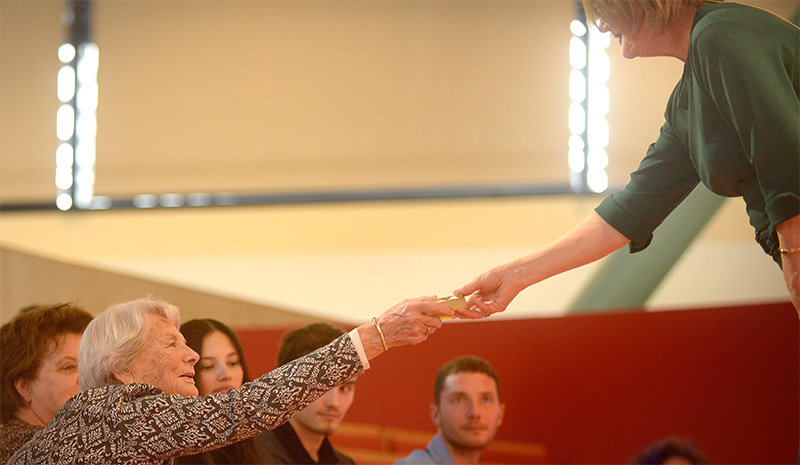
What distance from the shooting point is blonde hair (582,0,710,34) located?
5.07 feet

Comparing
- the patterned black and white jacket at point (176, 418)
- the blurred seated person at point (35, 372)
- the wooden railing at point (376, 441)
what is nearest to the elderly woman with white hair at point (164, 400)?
the patterned black and white jacket at point (176, 418)

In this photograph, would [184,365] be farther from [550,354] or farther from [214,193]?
[214,193]

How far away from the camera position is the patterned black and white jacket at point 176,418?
1459 millimetres

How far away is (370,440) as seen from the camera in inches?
98.3

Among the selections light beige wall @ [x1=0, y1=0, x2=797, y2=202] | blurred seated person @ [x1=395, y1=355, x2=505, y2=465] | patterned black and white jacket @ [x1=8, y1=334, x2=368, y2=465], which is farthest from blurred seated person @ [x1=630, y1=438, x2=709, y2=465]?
light beige wall @ [x1=0, y1=0, x2=797, y2=202]

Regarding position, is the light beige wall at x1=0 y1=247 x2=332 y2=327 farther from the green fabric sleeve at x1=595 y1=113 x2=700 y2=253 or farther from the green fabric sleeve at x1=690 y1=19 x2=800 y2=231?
the green fabric sleeve at x1=690 y1=19 x2=800 y2=231

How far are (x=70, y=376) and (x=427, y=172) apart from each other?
135 inches

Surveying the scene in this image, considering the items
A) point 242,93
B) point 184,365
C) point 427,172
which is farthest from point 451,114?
point 184,365

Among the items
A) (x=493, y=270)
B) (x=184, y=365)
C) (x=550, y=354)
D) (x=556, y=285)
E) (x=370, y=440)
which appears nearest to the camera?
(x=184, y=365)

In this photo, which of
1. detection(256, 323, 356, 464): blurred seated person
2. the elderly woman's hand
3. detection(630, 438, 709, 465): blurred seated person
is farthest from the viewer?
detection(630, 438, 709, 465): blurred seated person

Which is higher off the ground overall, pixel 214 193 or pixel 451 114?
pixel 451 114

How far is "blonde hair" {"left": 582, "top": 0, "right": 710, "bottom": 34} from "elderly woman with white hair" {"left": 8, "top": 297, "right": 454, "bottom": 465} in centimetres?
63

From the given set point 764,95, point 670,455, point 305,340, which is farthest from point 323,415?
point 764,95

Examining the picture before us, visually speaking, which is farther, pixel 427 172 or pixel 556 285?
pixel 427 172
